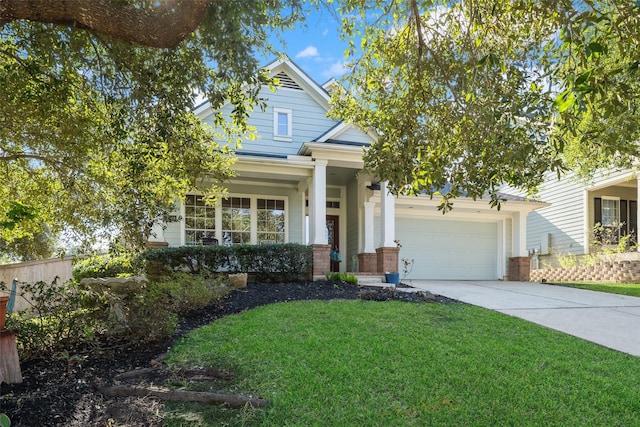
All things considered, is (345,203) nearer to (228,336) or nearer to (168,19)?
(228,336)

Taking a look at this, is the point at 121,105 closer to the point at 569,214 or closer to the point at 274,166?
the point at 274,166

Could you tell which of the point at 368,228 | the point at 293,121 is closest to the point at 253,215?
the point at 293,121

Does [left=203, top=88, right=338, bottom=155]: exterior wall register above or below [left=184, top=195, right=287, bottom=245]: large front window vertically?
above

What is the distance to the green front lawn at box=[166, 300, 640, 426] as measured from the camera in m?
3.23

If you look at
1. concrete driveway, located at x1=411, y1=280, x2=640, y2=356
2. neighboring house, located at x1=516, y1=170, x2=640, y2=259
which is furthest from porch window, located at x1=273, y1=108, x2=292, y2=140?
neighboring house, located at x1=516, y1=170, x2=640, y2=259

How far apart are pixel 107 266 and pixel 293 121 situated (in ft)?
24.0

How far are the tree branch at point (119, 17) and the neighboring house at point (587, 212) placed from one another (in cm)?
1533

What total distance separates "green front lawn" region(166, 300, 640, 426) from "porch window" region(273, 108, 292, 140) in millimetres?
7598

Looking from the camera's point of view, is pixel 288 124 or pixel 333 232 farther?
pixel 333 232

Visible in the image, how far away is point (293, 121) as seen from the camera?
12.8 m

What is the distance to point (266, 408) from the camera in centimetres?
328

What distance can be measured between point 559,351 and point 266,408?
3591mm

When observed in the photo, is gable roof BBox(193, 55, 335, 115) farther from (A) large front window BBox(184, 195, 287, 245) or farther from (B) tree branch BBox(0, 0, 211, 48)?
(B) tree branch BBox(0, 0, 211, 48)

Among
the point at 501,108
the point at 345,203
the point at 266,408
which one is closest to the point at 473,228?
the point at 345,203
